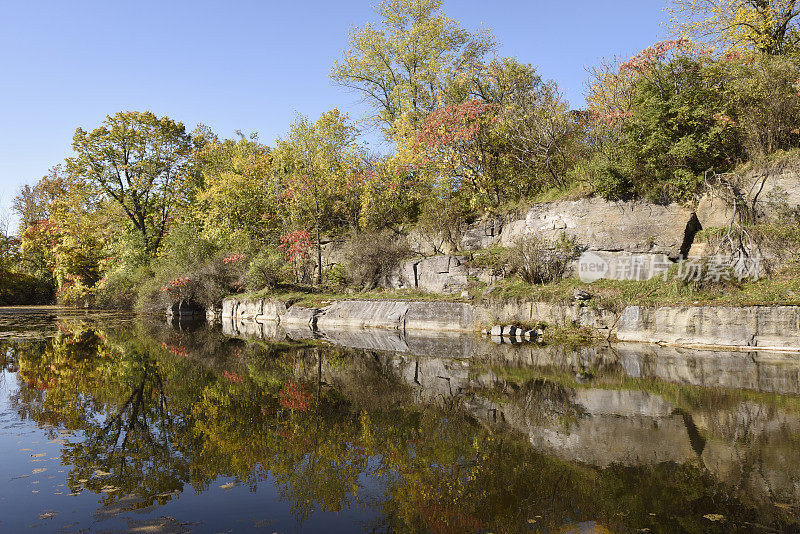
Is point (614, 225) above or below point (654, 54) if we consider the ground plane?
below

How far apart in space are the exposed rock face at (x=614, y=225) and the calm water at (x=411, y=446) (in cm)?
515

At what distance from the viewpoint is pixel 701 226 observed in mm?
16000

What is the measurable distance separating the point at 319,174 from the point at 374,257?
6.33m

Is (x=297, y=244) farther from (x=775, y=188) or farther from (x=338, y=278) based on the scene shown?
(x=775, y=188)

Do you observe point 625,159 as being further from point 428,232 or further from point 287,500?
point 287,500

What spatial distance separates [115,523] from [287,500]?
1.52 metres

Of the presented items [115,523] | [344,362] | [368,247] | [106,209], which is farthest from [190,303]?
[115,523]

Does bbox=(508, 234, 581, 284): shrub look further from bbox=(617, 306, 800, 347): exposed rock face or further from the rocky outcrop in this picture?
bbox=(617, 306, 800, 347): exposed rock face

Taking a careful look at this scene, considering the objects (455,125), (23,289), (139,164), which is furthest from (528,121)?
(23,289)

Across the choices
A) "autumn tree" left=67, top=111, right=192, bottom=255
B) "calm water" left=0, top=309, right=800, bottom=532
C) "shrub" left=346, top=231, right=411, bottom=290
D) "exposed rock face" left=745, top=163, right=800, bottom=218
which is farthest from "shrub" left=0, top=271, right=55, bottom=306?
"exposed rock face" left=745, top=163, right=800, bottom=218

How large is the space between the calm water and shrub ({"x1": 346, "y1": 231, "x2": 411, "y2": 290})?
435 inches

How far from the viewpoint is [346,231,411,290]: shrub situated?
74.9 ft

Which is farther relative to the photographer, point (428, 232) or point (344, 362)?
point (428, 232)

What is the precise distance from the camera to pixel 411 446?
6.32 meters
